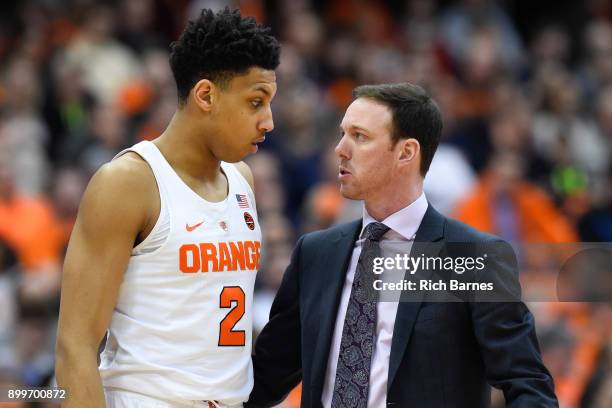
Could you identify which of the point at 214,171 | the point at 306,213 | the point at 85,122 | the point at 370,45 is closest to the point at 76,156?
the point at 85,122

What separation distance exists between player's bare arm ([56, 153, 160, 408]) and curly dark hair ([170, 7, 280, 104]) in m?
0.56

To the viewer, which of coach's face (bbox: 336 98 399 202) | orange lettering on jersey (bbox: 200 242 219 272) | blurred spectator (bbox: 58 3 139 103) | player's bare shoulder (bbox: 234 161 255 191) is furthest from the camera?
blurred spectator (bbox: 58 3 139 103)

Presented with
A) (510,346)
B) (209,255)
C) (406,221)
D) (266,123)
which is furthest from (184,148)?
(510,346)

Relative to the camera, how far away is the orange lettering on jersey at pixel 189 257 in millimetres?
3945

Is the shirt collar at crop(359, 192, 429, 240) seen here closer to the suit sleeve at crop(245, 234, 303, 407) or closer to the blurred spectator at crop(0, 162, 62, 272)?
the suit sleeve at crop(245, 234, 303, 407)

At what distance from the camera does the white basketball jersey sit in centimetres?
392

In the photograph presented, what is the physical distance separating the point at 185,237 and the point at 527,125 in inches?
278

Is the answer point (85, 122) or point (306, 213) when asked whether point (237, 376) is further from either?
point (85, 122)

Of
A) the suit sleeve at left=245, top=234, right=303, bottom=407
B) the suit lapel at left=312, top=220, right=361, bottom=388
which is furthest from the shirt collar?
the suit sleeve at left=245, top=234, right=303, bottom=407

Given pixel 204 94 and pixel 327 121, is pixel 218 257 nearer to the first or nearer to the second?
pixel 204 94

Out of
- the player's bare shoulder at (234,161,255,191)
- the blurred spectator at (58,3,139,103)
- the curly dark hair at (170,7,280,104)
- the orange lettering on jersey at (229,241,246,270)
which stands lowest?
the orange lettering on jersey at (229,241,246,270)

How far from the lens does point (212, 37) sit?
4059 millimetres

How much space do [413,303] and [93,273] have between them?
121 cm

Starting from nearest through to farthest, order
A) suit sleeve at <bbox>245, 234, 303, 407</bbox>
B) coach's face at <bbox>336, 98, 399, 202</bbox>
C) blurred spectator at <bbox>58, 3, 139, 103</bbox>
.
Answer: coach's face at <bbox>336, 98, 399, 202</bbox> < suit sleeve at <bbox>245, 234, 303, 407</bbox> < blurred spectator at <bbox>58, 3, 139, 103</bbox>
